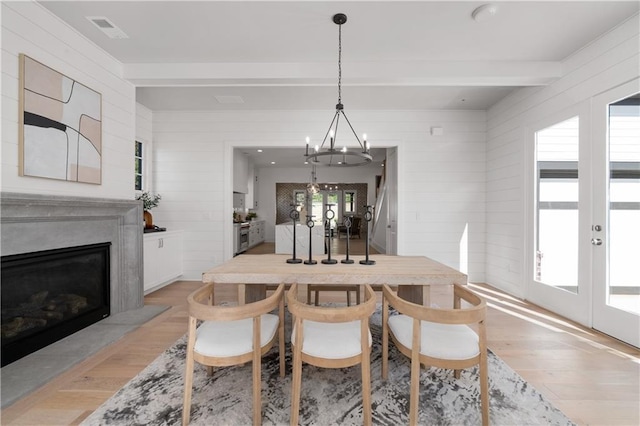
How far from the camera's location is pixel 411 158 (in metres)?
4.45

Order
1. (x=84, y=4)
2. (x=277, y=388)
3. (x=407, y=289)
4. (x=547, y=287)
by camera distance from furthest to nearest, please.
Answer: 1. (x=547, y=287)
2. (x=407, y=289)
3. (x=84, y=4)
4. (x=277, y=388)

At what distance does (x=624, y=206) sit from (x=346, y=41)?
9.68 ft

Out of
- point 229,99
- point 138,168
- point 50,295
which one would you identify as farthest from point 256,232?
point 50,295

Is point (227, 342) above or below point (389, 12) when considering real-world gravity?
below

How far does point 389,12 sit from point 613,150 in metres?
2.41

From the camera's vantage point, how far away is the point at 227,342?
5.07 feet

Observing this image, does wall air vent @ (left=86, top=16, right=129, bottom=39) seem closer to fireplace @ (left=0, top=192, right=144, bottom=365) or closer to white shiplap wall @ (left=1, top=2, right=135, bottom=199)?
white shiplap wall @ (left=1, top=2, right=135, bottom=199)

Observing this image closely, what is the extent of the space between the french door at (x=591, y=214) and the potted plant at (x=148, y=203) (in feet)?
16.7

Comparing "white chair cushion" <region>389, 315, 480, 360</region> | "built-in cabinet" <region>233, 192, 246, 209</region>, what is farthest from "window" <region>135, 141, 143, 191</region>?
"white chair cushion" <region>389, 315, 480, 360</region>

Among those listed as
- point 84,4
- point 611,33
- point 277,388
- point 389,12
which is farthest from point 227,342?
point 611,33

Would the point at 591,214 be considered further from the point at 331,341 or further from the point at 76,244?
the point at 76,244

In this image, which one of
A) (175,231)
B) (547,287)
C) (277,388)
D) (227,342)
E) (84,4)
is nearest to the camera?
(227,342)

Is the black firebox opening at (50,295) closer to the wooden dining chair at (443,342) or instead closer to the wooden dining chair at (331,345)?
the wooden dining chair at (331,345)

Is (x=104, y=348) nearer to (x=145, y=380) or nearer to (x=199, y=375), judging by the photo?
(x=145, y=380)
